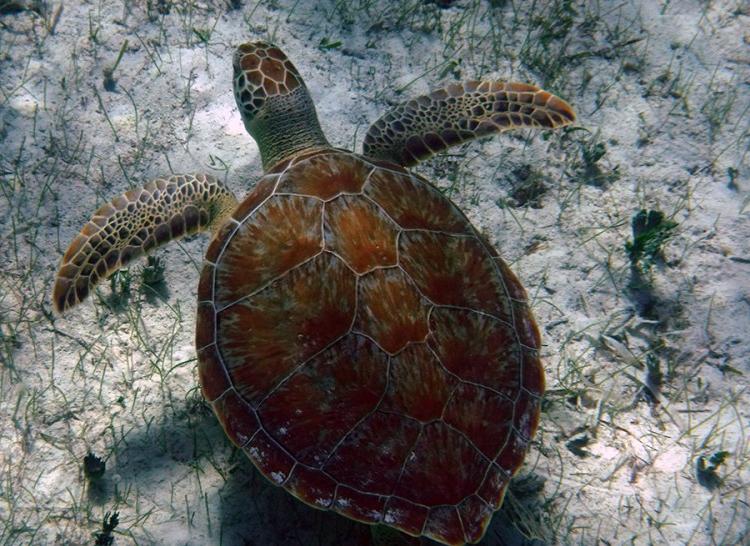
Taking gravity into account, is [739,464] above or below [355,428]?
below

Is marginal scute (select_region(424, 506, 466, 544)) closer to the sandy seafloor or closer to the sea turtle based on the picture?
the sea turtle

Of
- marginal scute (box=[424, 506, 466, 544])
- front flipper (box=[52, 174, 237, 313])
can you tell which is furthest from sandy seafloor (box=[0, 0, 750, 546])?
marginal scute (box=[424, 506, 466, 544])

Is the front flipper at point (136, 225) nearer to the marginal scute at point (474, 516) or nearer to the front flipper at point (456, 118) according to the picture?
the front flipper at point (456, 118)

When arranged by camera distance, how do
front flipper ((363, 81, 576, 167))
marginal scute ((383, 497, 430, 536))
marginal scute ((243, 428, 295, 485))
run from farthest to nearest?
front flipper ((363, 81, 576, 167))
marginal scute ((243, 428, 295, 485))
marginal scute ((383, 497, 430, 536))

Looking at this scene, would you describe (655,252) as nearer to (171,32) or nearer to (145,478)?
(145,478)

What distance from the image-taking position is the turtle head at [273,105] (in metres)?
2.94

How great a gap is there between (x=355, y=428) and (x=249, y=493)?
0.81 meters

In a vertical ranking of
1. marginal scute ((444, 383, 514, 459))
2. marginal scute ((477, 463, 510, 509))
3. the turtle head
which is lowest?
marginal scute ((477, 463, 510, 509))

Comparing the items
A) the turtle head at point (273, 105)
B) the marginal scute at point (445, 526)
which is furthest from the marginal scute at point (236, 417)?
the turtle head at point (273, 105)

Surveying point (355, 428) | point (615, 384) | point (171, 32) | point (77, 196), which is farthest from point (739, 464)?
point (171, 32)

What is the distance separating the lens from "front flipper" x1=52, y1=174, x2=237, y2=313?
2.50 m

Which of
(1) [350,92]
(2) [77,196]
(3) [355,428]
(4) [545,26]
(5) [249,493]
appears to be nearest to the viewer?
(3) [355,428]

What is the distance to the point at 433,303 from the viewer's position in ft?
6.79

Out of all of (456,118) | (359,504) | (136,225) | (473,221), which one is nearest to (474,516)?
(359,504)
